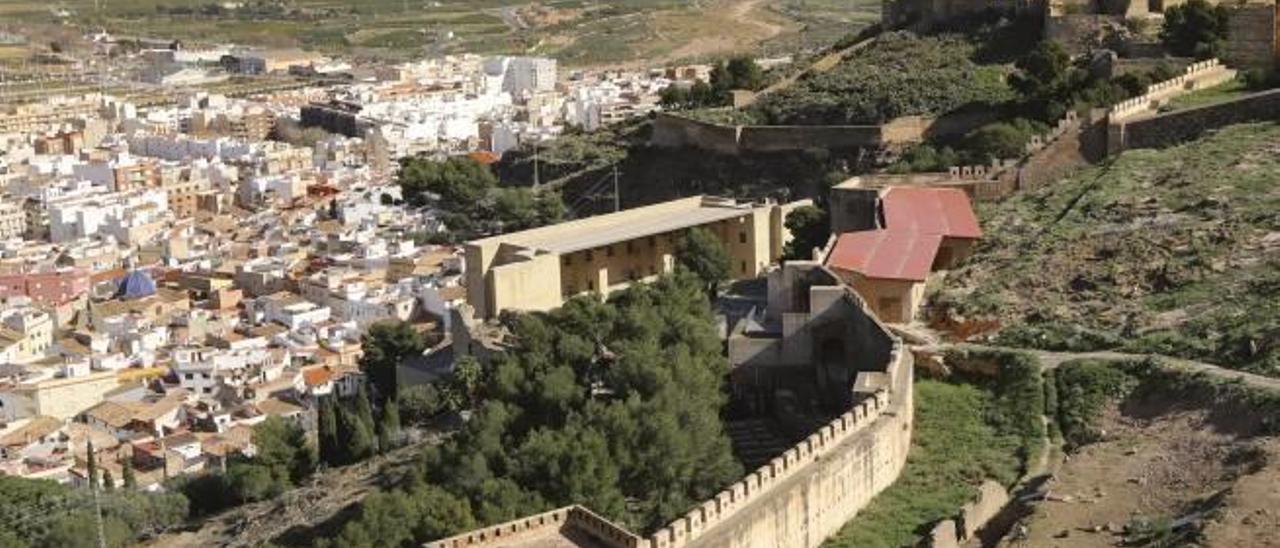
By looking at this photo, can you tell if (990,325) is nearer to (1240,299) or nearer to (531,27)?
(1240,299)

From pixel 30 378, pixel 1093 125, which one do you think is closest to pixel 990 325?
pixel 1093 125

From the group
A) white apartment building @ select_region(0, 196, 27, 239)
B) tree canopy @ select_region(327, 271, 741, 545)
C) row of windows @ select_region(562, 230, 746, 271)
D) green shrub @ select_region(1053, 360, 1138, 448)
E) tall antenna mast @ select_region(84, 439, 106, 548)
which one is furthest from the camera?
white apartment building @ select_region(0, 196, 27, 239)

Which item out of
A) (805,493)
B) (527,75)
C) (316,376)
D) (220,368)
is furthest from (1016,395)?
(527,75)

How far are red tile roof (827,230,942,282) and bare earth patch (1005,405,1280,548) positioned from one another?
13.5 feet

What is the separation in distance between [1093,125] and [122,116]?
52.6m

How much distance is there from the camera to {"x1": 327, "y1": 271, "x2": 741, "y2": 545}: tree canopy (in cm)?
1345

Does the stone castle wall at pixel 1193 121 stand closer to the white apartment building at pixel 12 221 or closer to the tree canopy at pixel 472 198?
the tree canopy at pixel 472 198

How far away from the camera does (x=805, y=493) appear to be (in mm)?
12250

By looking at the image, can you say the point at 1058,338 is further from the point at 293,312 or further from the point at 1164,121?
the point at 293,312

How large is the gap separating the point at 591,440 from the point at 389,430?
659cm

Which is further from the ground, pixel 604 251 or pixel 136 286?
pixel 604 251

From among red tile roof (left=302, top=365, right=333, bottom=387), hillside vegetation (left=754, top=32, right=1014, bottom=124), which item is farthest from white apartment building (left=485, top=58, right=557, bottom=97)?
red tile roof (left=302, top=365, right=333, bottom=387)

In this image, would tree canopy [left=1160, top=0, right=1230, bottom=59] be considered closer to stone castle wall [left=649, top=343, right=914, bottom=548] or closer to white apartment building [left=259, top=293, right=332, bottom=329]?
stone castle wall [left=649, top=343, right=914, bottom=548]

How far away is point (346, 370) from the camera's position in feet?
92.0
